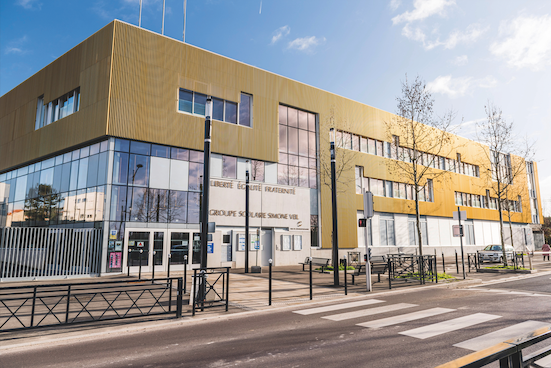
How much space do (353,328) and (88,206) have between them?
19259mm

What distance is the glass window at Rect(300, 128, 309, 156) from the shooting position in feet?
99.5

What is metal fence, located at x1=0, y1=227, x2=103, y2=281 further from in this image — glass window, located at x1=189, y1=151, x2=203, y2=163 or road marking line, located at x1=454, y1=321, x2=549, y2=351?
road marking line, located at x1=454, y1=321, x2=549, y2=351

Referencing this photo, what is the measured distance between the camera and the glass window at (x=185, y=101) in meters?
23.7

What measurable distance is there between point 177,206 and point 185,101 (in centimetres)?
724

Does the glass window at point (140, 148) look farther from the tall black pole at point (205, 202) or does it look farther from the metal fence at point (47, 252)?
the tall black pole at point (205, 202)

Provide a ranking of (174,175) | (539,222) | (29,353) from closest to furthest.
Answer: (29,353), (174,175), (539,222)

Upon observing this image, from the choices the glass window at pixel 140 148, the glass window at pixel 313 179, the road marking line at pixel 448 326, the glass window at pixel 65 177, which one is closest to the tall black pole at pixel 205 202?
the road marking line at pixel 448 326

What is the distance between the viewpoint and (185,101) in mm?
23953

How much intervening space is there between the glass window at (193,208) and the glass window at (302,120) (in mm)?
11790

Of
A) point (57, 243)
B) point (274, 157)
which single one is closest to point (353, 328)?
point (57, 243)

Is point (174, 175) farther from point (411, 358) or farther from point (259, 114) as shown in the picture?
point (411, 358)

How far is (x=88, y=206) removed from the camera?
21469mm

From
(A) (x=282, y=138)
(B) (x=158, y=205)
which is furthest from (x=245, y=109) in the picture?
(B) (x=158, y=205)

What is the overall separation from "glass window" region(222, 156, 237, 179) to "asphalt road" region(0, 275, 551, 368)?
638 inches
